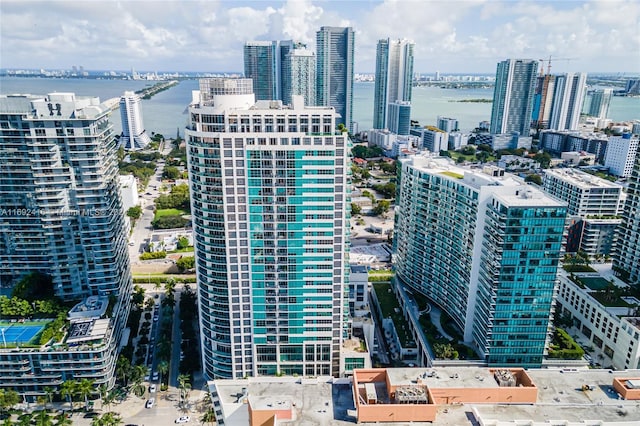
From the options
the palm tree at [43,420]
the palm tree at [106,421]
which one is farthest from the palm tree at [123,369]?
the palm tree at [43,420]

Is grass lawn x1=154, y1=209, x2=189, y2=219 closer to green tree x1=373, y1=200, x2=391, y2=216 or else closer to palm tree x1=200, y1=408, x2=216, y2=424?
green tree x1=373, y1=200, x2=391, y2=216

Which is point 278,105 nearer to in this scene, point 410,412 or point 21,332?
point 410,412

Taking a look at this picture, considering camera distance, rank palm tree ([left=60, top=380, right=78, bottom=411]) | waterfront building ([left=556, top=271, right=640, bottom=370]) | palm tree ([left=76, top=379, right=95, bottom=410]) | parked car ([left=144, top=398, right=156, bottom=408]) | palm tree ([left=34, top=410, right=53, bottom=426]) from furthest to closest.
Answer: waterfront building ([left=556, top=271, right=640, bottom=370]) < parked car ([left=144, top=398, right=156, bottom=408]) < palm tree ([left=76, top=379, right=95, bottom=410]) < palm tree ([left=60, top=380, right=78, bottom=411]) < palm tree ([left=34, top=410, right=53, bottom=426])

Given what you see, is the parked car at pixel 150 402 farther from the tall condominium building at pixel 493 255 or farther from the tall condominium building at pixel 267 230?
the tall condominium building at pixel 493 255

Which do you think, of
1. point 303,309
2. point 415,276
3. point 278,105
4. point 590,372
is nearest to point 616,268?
point 415,276

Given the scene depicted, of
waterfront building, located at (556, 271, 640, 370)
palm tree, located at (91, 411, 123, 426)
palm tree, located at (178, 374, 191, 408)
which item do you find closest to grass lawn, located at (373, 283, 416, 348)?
waterfront building, located at (556, 271, 640, 370)

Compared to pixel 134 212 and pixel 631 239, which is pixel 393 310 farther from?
pixel 134 212

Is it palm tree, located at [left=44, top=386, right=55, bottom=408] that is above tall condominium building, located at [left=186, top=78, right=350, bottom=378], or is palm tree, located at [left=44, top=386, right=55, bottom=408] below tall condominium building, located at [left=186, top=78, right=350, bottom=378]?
below
